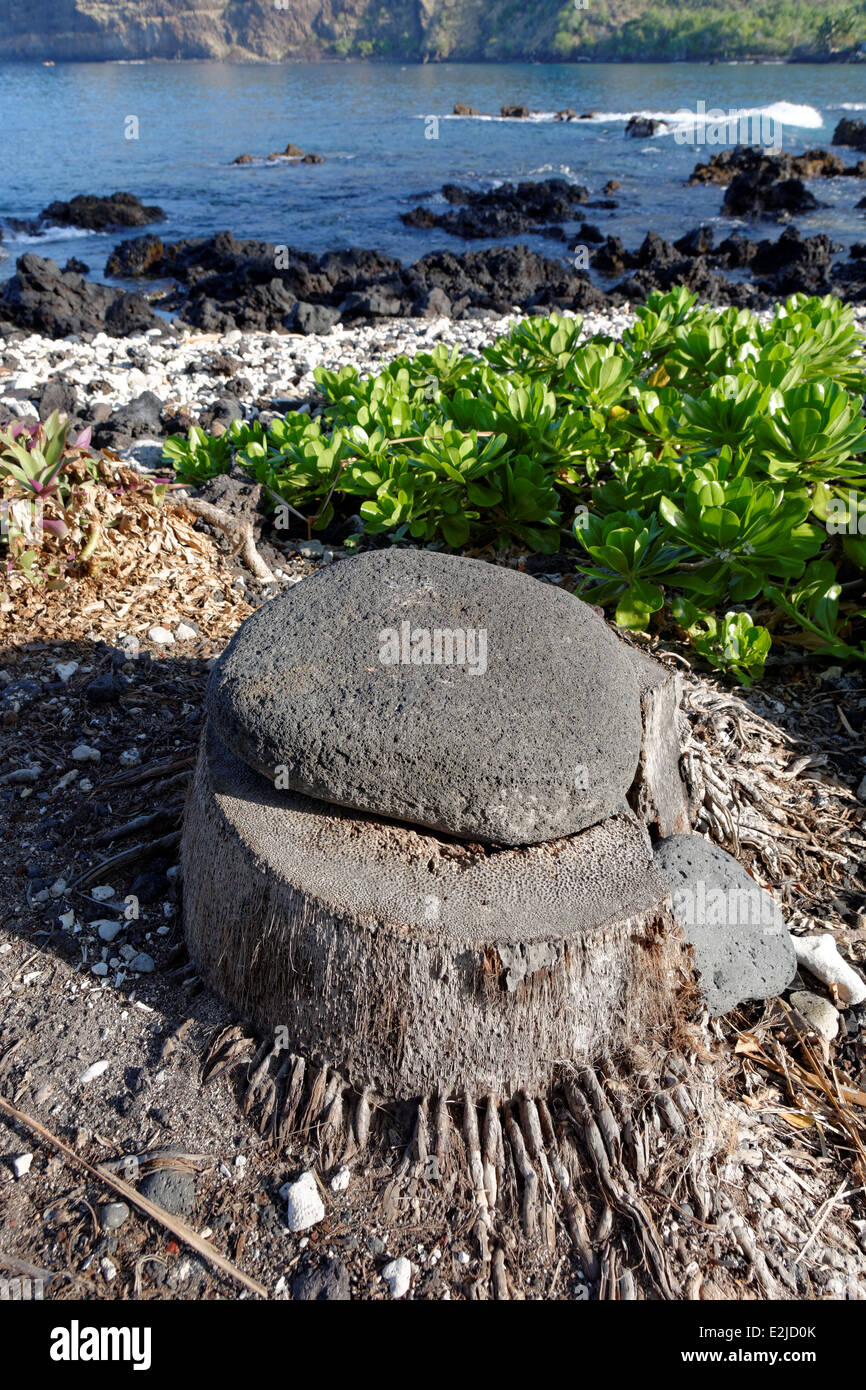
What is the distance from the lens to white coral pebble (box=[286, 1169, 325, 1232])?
1.92 meters

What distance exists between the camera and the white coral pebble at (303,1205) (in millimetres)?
1918

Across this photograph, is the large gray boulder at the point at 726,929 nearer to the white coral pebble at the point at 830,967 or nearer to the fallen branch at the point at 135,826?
the white coral pebble at the point at 830,967

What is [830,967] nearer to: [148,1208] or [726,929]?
[726,929]

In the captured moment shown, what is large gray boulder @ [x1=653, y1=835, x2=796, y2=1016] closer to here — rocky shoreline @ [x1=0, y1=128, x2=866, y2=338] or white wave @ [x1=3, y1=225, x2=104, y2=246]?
rocky shoreline @ [x1=0, y1=128, x2=866, y2=338]

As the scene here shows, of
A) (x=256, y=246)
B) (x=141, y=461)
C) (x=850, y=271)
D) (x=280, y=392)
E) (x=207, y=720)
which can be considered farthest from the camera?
(x=256, y=246)

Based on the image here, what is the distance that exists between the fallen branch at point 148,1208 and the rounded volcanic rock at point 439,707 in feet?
3.09

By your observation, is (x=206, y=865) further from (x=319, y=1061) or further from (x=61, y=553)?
(x=61, y=553)

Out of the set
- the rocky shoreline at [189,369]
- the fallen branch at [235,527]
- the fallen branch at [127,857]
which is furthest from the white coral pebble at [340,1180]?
the rocky shoreline at [189,369]

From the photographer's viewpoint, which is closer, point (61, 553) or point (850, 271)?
point (61, 553)

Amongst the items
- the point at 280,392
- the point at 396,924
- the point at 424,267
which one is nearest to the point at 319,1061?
the point at 396,924

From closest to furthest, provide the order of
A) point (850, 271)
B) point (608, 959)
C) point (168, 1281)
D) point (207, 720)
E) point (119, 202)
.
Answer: point (168, 1281), point (608, 959), point (207, 720), point (850, 271), point (119, 202)

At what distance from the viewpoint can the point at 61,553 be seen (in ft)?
13.3

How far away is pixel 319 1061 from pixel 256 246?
1390 centimetres

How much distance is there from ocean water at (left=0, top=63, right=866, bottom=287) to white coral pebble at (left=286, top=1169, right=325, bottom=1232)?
1542 centimetres
